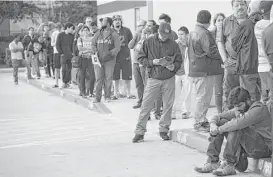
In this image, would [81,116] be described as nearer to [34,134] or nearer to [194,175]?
[34,134]

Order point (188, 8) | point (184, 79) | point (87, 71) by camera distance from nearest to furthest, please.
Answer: point (184, 79)
point (87, 71)
point (188, 8)

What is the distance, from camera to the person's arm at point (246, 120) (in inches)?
287

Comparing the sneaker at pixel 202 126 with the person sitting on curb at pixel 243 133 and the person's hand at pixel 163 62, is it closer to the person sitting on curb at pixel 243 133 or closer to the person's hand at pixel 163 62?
the person's hand at pixel 163 62

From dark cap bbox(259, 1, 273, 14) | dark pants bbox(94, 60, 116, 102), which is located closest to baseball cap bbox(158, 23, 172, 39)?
dark cap bbox(259, 1, 273, 14)

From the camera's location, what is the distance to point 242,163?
7.49 meters

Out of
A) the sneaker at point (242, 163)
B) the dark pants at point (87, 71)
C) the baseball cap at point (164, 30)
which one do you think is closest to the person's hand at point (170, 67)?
the baseball cap at point (164, 30)

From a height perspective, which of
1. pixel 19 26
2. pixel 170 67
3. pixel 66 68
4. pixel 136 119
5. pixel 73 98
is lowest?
pixel 73 98

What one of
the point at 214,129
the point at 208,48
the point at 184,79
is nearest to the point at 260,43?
the point at 214,129

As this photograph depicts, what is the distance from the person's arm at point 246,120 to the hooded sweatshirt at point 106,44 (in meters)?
7.00

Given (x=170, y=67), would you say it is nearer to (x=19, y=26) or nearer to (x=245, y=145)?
(x=245, y=145)

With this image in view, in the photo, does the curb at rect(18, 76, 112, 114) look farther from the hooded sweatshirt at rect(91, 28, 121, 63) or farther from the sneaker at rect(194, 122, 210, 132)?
the sneaker at rect(194, 122, 210, 132)

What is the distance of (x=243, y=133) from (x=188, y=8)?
9560 mm

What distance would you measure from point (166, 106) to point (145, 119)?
42cm

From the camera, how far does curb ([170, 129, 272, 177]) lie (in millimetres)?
7363
